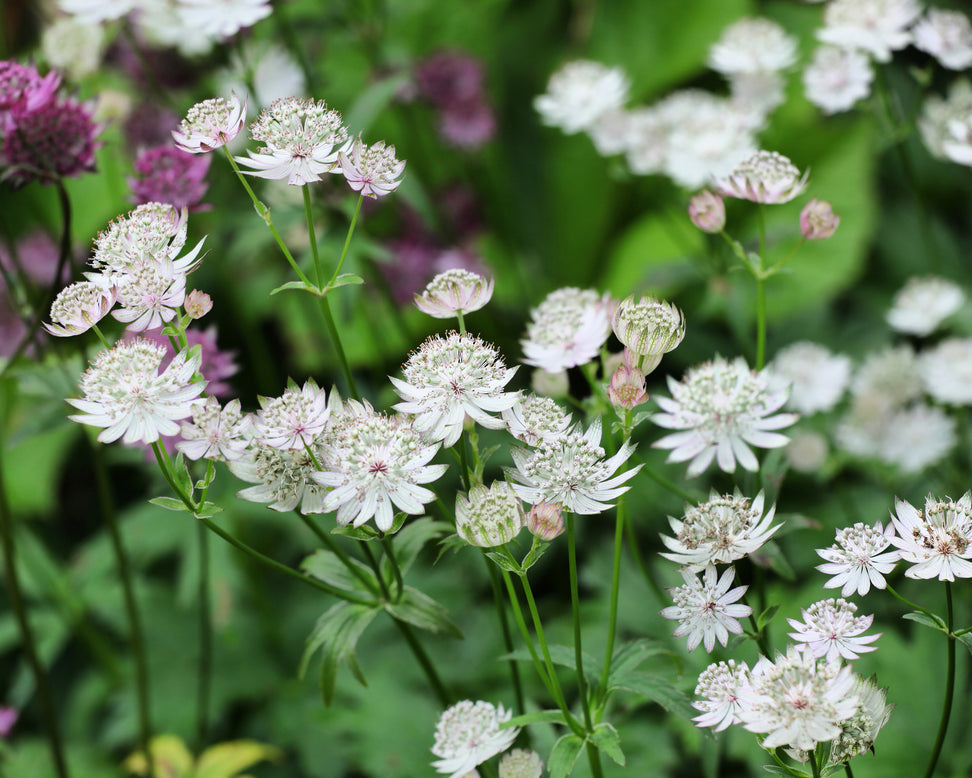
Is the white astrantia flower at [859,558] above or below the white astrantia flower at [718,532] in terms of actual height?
below

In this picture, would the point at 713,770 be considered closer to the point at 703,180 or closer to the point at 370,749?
the point at 370,749

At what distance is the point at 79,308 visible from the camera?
82 cm

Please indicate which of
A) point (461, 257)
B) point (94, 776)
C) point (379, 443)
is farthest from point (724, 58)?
point (94, 776)

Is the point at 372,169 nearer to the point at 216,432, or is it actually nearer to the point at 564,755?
the point at 216,432

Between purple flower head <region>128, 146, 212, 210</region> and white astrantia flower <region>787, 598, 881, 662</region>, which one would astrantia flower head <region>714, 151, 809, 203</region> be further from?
purple flower head <region>128, 146, 212, 210</region>

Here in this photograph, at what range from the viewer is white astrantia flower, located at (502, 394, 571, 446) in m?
0.78

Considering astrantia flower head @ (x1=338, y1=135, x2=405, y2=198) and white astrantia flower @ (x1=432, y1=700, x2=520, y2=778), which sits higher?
astrantia flower head @ (x1=338, y1=135, x2=405, y2=198)

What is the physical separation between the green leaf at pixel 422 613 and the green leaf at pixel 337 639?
0.08 ft

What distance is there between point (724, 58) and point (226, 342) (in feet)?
5.05

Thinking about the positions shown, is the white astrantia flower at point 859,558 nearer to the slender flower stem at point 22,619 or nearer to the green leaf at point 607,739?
the green leaf at point 607,739

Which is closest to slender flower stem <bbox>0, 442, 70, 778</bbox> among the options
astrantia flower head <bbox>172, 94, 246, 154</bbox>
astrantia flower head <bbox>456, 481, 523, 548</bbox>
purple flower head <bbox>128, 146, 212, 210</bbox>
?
purple flower head <bbox>128, 146, 212, 210</bbox>

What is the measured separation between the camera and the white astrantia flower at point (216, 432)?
0.81m

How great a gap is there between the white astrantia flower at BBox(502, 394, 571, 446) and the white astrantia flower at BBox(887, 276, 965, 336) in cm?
110

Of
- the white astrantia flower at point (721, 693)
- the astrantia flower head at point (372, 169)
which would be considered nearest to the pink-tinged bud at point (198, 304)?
the astrantia flower head at point (372, 169)
